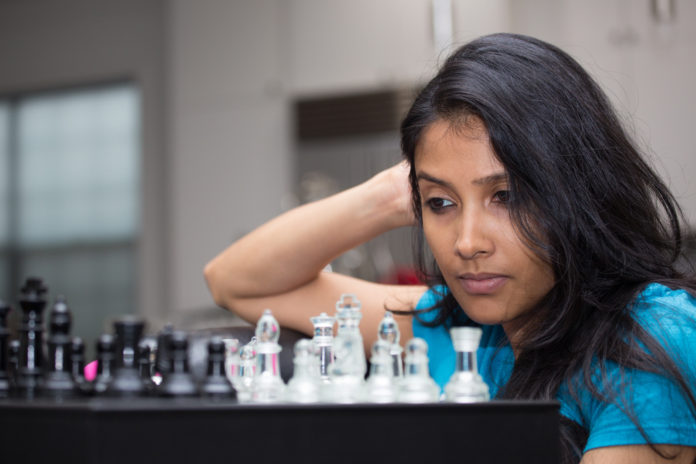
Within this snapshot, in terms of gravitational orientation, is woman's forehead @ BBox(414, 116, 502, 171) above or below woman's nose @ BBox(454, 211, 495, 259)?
above

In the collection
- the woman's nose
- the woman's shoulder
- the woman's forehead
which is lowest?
the woman's shoulder

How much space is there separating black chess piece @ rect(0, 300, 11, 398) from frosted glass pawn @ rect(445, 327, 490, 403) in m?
0.37

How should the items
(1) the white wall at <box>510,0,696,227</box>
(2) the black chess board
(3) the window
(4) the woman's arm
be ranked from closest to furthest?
1. (2) the black chess board
2. (4) the woman's arm
3. (1) the white wall at <box>510,0,696,227</box>
4. (3) the window

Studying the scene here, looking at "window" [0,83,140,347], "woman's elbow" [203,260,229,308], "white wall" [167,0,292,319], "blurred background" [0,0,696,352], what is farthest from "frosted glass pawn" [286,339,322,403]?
"window" [0,83,140,347]

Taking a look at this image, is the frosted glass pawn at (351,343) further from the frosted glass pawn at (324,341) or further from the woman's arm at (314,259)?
the woman's arm at (314,259)

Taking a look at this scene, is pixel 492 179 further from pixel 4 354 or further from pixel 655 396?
pixel 4 354

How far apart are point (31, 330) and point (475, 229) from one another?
1.48 ft

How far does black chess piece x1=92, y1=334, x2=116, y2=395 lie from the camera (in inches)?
25.9

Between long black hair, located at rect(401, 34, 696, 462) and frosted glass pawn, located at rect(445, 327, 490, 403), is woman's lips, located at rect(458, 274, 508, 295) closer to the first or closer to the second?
long black hair, located at rect(401, 34, 696, 462)

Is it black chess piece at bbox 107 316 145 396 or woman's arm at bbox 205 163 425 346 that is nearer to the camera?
black chess piece at bbox 107 316 145 396

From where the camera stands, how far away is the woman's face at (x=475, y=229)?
2.88ft

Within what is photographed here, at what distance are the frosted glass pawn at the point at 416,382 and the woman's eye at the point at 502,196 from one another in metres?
0.27

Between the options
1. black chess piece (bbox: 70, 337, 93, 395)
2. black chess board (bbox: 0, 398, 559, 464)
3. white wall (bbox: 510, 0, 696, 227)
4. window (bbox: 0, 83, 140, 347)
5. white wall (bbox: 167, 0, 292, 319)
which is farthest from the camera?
window (bbox: 0, 83, 140, 347)

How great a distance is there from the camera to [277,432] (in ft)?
1.89
